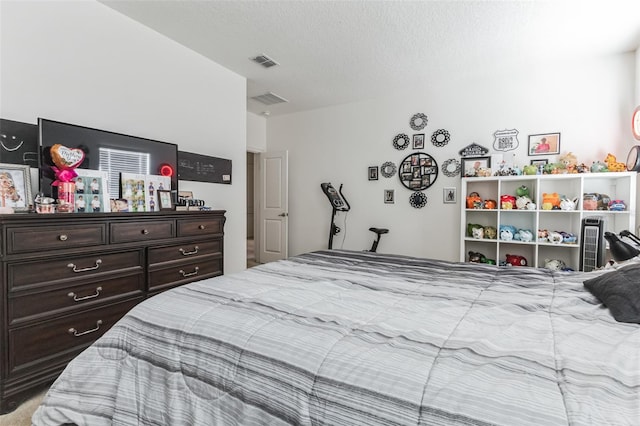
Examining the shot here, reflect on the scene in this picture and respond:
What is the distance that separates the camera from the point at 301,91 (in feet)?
13.9

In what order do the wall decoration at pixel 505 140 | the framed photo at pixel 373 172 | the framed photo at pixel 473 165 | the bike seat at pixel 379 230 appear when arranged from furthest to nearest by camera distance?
the framed photo at pixel 373 172 < the bike seat at pixel 379 230 < the framed photo at pixel 473 165 < the wall decoration at pixel 505 140

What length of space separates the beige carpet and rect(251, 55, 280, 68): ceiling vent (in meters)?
3.29

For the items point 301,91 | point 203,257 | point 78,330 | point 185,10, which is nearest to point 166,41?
point 185,10

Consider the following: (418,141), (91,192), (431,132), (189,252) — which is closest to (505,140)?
(431,132)

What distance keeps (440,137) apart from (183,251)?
11.3 ft

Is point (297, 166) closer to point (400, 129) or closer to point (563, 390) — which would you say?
point (400, 129)

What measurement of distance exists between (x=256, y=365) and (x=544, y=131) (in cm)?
409

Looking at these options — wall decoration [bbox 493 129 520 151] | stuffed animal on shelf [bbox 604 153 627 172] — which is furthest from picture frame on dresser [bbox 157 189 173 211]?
stuffed animal on shelf [bbox 604 153 627 172]

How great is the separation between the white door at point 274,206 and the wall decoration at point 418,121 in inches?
82.7

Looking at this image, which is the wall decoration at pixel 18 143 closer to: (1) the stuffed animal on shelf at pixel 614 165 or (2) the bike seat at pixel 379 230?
(2) the bike seat at pixel 379 230

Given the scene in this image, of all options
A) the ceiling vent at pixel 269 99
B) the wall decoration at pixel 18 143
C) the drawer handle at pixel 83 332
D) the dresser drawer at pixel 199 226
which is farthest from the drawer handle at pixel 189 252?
the ceiling vent at pixel 269 99

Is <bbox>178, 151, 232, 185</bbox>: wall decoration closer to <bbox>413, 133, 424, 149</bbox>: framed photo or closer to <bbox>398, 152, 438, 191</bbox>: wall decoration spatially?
<bbox>398, 152, 438, 191</bbox>: wall decoration

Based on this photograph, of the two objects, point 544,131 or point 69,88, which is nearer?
point 69,88

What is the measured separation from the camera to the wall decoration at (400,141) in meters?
4.34
